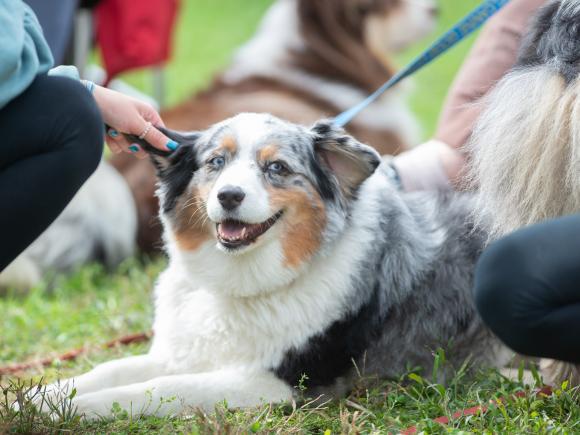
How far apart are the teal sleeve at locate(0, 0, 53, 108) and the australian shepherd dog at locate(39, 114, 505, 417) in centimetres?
62

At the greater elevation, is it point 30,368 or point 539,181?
point 539,181

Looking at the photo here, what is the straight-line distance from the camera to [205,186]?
3.01 metres

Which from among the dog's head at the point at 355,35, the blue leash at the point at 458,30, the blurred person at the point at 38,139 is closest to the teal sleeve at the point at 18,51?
the blurred person at the point at 38,139

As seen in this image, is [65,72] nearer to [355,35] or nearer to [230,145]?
[230,145]

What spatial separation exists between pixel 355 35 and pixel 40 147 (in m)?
4.18

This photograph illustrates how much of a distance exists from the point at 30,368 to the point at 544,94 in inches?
86.5

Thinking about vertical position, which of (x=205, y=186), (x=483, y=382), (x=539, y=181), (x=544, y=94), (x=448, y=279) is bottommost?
(x=483, y=382)

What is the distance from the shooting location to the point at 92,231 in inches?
210

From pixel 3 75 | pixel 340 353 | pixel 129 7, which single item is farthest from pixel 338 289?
pixel 129 7

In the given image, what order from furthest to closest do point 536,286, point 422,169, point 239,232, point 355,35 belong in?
1. point 355,35
2. point 422,169
3. point 239,232
4. point 536,286

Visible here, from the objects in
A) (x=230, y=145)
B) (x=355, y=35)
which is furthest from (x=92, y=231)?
(x=230, y=145)

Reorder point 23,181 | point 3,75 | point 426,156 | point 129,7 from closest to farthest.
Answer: point 3,75, point 23,181, point 426,156, point 129,7

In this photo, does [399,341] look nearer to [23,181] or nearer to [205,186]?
[205,186]

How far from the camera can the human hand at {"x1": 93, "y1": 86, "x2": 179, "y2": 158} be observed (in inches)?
112
